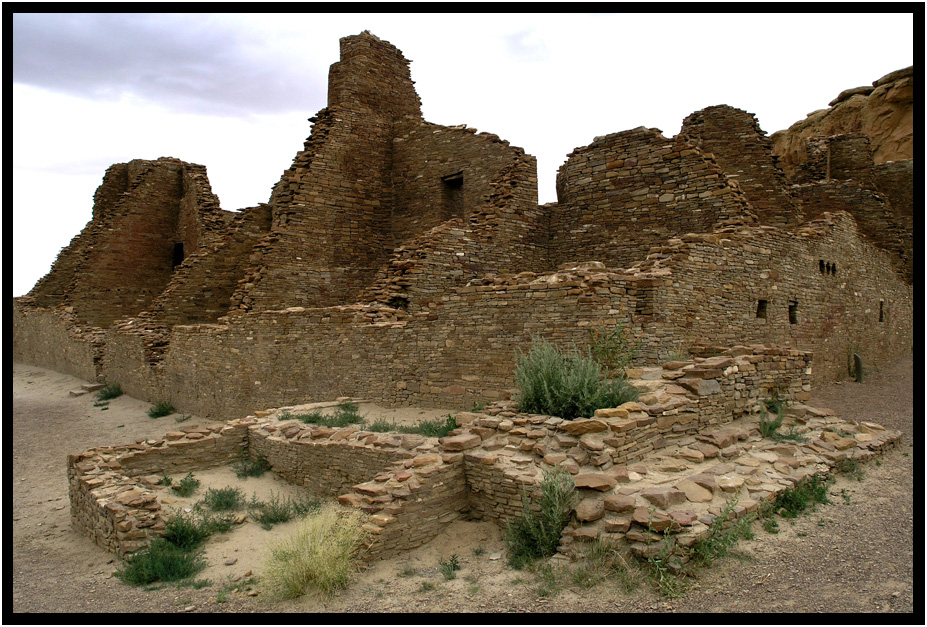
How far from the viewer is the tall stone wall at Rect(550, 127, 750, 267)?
11383mm

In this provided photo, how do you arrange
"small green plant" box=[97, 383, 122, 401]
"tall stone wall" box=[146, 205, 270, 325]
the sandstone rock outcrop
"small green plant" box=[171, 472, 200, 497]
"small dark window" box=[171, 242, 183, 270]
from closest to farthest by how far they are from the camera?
"small green plant" box=[171, 472, 200, 497], "tall stone wall" box=[146, 205, 270, 325], "small green plant" box=[97, 383, 122, 401], the sandstone rock outcrop, "small dark window" box=[171, 242, 183, 270]

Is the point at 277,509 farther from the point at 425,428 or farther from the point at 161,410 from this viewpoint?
the point at 161,410

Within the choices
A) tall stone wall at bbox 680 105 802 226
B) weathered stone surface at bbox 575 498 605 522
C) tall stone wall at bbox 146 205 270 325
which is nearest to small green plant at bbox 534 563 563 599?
weathered stone surface at bbox 575 498 605 522

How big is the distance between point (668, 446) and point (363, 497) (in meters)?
3.36

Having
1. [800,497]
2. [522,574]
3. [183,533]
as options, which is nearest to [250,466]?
[183,533]

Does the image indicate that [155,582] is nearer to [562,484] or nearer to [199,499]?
[199,499]

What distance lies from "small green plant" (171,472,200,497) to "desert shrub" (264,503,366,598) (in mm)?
3161

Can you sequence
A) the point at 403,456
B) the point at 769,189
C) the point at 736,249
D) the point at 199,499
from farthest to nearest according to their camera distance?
the point at 769,189 → the point at 736,249 → the point at 199,499 → the point at 403,456

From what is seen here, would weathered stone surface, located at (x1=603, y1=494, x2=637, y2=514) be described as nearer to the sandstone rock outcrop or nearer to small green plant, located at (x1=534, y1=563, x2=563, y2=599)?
small green plant, located at (x1=534, y1=563, x2=563, y2=599)

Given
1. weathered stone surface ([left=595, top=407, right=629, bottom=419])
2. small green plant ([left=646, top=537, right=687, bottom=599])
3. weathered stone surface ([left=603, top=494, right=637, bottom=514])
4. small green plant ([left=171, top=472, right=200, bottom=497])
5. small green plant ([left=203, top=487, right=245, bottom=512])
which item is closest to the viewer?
small green plant ([left=646, top=537, right=687, bottom=599])

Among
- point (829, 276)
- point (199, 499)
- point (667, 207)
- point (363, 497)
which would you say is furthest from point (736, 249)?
point (199, 499)

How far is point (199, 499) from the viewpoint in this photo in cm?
817

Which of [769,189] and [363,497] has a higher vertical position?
[769,189]

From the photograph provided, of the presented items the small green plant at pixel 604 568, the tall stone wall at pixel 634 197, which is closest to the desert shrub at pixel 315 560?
the small green plant at pixel 604 568
